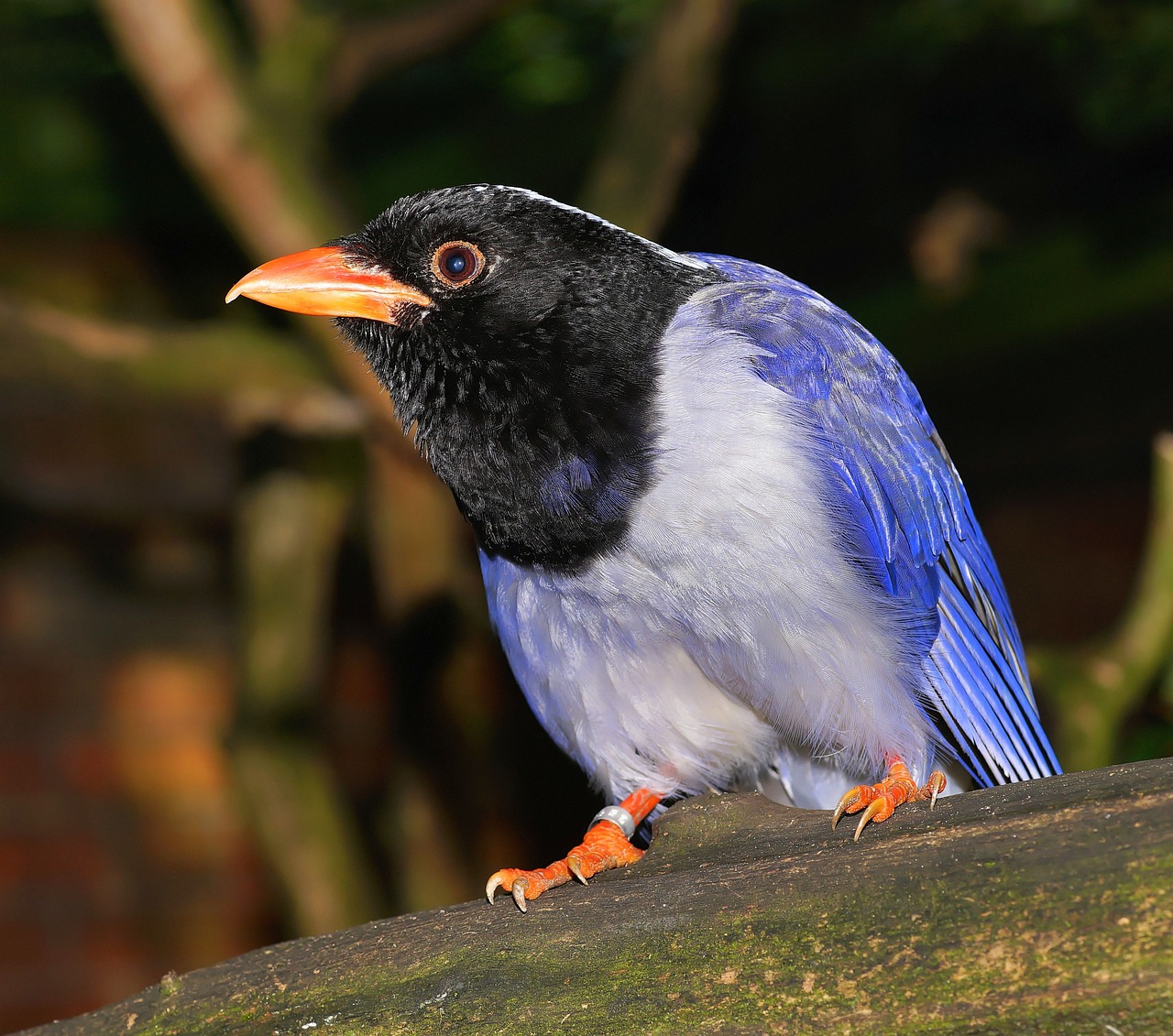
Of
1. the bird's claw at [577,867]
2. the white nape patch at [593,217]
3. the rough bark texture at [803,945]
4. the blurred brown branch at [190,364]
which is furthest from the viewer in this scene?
the blurred brown branch at [190,364]

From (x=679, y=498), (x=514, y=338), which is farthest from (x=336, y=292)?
(x=679, y=498)

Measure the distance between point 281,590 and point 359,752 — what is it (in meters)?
1.70

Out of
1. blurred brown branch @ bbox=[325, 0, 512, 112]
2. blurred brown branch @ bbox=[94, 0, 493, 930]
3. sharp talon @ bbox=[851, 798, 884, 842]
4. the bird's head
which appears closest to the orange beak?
the bird's head

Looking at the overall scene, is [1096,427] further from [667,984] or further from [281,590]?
[667,984]

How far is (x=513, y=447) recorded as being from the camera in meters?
2.31

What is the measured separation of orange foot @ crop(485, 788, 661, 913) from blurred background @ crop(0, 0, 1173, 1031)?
1137 millimetres

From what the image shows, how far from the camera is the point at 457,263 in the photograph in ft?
8.02

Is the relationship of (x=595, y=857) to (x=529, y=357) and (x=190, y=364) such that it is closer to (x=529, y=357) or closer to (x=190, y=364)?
(x=529, y=357)

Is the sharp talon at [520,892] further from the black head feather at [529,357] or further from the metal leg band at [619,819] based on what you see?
the black head feather at [529,357]

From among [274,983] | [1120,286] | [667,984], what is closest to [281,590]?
[274,983]

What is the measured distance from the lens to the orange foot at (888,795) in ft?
6.47

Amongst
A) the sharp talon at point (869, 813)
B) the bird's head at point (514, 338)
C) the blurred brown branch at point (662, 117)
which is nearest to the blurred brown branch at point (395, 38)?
the blurred brown branch at point (662, 117)

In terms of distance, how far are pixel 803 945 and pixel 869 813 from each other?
0.29m

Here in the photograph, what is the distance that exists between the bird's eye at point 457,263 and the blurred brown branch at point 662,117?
46.0 inches
